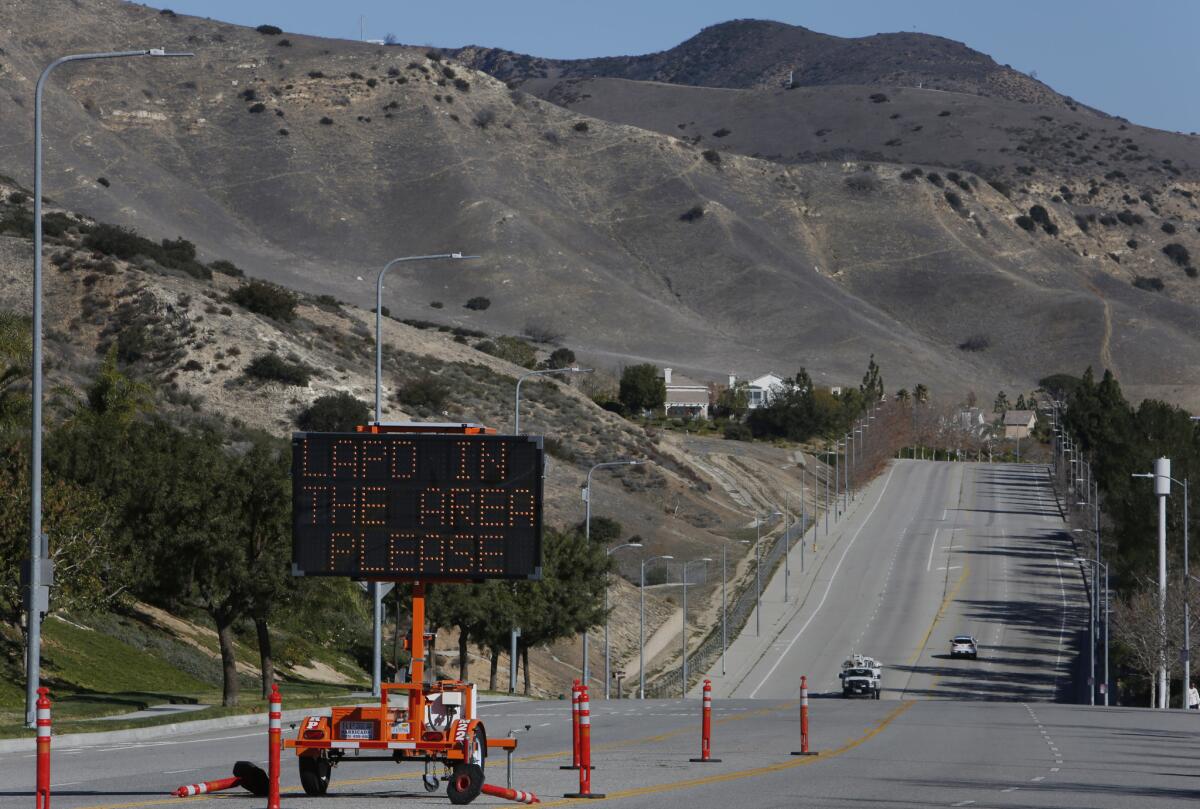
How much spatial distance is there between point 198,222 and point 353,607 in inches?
5437

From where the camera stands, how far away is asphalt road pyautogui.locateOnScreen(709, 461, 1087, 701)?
79125 mm

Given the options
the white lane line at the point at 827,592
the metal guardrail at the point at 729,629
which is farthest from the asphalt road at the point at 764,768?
the metal guardrail at the point at 729,629

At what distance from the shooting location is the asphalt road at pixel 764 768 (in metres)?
19.2

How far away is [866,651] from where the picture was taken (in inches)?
3383

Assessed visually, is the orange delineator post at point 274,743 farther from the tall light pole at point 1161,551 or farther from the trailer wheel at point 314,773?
the tall light pole at point 1161,551

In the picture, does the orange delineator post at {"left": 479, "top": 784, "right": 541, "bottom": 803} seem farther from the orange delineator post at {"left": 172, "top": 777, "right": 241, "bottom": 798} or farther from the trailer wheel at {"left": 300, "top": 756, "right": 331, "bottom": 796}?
the orange delineator post at {"left": 172, "top": 777, "right": 241, "bottom": 798}

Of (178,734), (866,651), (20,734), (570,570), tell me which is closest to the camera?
(20,734)

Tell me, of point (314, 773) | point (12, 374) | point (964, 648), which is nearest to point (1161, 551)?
point (964, 648)

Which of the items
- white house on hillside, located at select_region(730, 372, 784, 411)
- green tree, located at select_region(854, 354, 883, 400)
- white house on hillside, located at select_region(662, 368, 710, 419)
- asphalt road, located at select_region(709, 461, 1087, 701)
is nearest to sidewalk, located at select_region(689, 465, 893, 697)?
asphalt road, located at select_region(709, 461, 1087, 701)

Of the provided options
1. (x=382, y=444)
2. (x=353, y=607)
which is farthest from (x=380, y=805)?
(x=353, y=607)

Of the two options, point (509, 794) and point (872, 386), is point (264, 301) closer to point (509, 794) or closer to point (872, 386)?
point (872, 386)

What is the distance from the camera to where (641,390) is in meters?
154

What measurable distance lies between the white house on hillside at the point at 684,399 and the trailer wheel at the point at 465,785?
14050 centimetres

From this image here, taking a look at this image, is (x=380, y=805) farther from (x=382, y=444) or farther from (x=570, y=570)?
(x=570, y=570)
